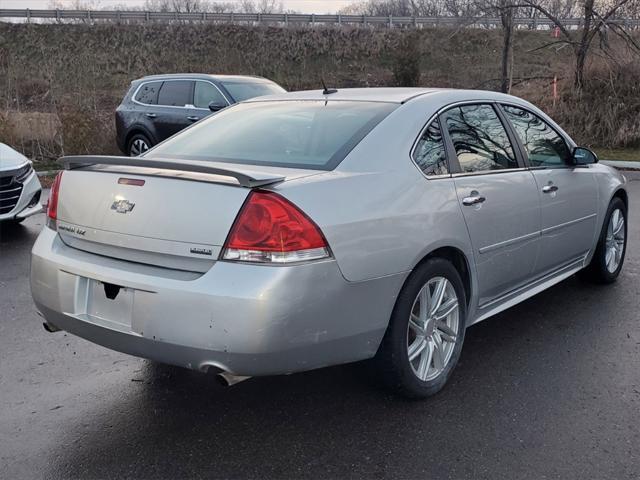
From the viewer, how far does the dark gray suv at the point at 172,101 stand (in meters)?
11.2

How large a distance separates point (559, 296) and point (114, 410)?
3.47m

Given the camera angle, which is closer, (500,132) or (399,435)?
(399,435)

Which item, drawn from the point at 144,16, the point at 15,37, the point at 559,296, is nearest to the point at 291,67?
the point at 144,16

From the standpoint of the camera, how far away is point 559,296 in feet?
16.7

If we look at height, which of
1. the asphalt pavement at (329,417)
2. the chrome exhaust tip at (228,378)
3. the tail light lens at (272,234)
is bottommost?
the asphalt pavement at (329,417)

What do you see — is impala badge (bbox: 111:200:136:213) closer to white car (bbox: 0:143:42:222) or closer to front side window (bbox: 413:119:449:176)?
front side window (bbox: 413:119:449:176)

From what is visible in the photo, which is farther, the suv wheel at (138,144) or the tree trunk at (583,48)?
the tree trunk at (583,48)

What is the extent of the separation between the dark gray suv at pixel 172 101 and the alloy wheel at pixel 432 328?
26.6ft

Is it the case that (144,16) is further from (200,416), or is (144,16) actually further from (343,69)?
(200,416)

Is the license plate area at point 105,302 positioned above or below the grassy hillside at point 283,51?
below

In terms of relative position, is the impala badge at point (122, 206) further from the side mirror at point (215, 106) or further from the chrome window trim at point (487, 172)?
the side mirror at point (215, 106)

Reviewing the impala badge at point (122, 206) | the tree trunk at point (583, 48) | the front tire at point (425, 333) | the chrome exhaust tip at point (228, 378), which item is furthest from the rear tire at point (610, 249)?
the tree trunk at point (583, 48)

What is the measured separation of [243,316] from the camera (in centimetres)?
262

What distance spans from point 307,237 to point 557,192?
2399 mm
